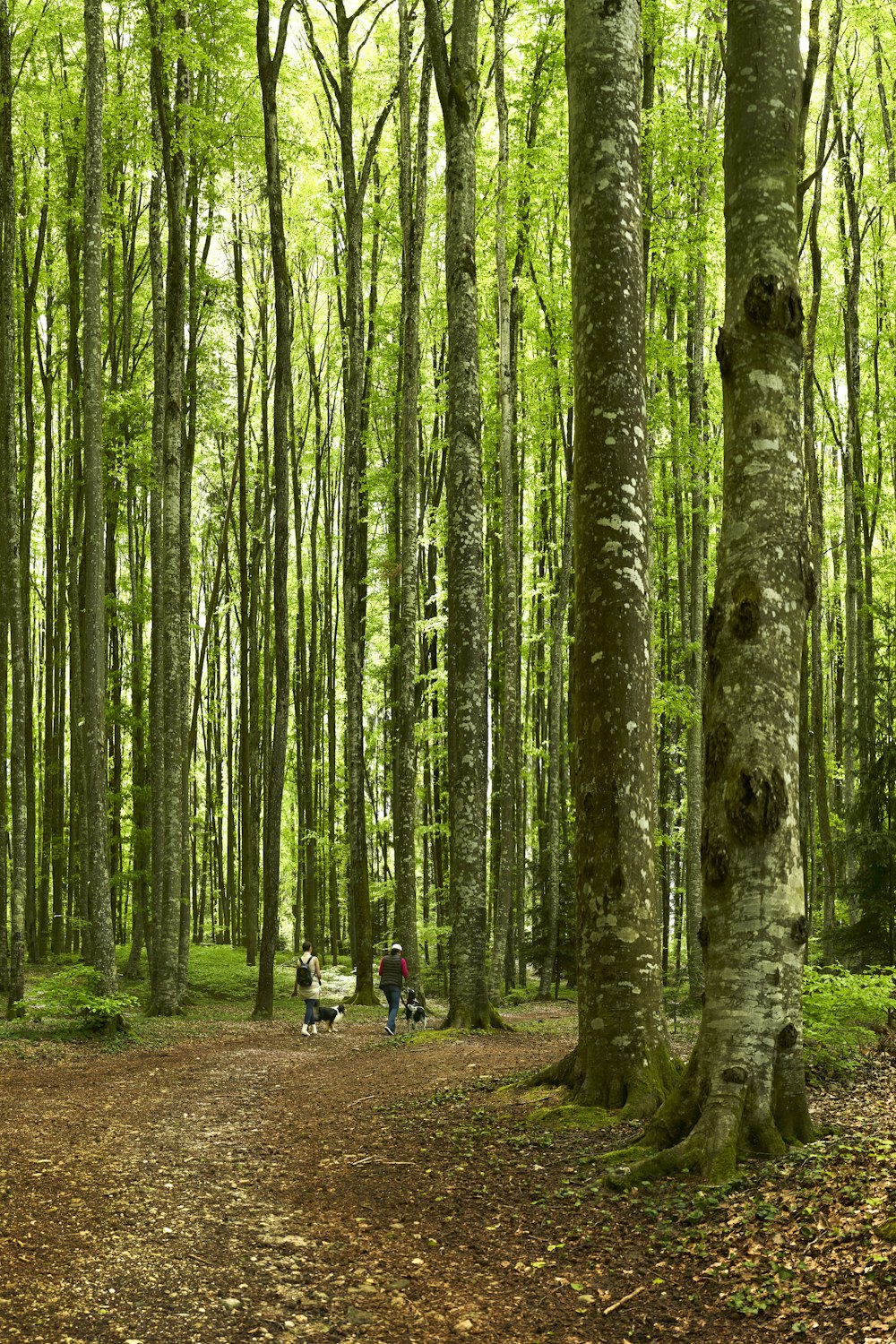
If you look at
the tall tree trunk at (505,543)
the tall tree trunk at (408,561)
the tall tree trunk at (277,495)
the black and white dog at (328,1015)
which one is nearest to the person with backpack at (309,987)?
the black and white dog at (328,1015)

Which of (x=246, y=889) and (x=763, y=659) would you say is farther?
(x=246, y=889)

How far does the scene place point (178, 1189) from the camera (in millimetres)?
6004

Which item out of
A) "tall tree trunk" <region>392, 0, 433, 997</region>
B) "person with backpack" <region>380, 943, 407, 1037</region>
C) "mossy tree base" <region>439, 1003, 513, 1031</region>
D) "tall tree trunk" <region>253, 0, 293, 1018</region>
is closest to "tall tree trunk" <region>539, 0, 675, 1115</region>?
"mossy tree base" <region>439, 1003, 513, 1031</region>

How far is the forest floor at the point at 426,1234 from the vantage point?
3.99m

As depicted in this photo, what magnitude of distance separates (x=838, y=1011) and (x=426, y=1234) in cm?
474

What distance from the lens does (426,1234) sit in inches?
204

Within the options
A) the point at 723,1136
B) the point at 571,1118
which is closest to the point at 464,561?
the point at 571,1118

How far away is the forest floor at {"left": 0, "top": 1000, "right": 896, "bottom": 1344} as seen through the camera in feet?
13.1

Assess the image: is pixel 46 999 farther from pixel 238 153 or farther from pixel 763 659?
pixel 238 153

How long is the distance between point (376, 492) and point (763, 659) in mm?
20442

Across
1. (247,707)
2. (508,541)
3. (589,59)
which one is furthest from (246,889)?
(589,59)

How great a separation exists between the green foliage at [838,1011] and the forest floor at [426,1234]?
266mm

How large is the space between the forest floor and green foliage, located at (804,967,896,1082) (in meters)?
0.27

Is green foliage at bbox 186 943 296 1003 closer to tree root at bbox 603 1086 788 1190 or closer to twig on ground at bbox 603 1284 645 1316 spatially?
tree root at bbox 603 1086 788 1190
